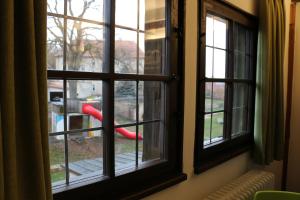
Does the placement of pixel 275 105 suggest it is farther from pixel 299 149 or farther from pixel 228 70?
pixel 299 149

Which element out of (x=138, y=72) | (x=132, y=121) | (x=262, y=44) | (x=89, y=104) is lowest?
(x=132, y=121)

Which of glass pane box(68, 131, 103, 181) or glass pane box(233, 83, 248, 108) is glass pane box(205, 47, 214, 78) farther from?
glass pane box(68, 131, 103, 181)

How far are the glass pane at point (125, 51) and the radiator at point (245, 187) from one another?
1.05m

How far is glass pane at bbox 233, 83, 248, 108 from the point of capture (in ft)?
8.17

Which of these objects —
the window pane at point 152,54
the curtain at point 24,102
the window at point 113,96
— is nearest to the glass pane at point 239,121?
the window at point 113,96

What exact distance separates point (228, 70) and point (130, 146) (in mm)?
1222

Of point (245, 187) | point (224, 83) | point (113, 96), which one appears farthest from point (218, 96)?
point (113, 96)

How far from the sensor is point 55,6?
1134mm

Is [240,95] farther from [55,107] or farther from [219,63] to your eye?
[55,107]

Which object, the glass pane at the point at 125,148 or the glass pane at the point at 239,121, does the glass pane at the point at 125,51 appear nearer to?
the glass pane at the point at 125,148

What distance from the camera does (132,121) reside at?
1503 millimetres

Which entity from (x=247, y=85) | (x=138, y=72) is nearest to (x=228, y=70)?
(x=247, y=85)

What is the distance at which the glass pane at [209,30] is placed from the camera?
6.56 ft

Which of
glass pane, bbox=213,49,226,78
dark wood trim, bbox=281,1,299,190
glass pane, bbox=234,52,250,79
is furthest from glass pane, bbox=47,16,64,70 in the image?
dark wood trim, bbox=281,1,299,190
